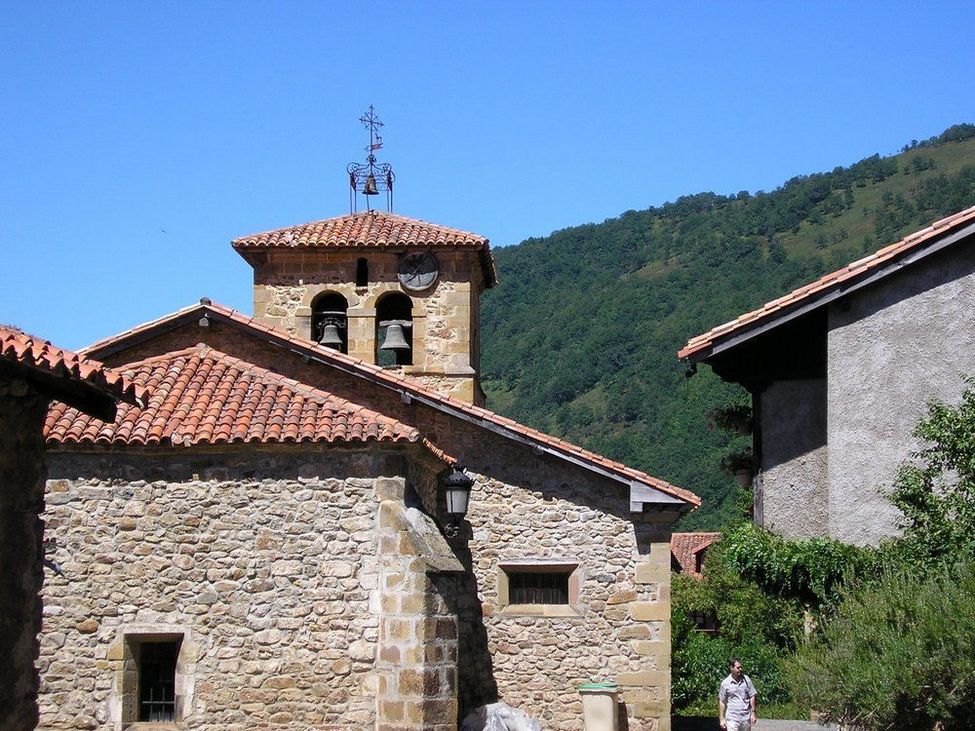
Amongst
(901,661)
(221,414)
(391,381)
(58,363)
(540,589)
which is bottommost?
(901,661)

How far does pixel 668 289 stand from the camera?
305 ft

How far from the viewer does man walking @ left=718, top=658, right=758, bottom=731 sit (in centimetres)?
1641

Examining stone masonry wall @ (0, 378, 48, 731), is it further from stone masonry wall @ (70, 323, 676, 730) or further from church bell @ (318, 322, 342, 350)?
church bell @ (318, 322, 342, 350)

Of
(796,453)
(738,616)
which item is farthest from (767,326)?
(738,616)

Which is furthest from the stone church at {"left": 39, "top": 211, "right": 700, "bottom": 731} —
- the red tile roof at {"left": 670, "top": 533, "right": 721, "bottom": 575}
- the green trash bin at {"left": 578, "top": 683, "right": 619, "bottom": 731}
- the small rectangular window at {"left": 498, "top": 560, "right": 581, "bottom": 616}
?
the red tile roof at {"left": 670, "top": 533, "right": 721, "bottom": 575}

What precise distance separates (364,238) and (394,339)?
2.14m

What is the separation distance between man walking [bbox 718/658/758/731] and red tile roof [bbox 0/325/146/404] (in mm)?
9459

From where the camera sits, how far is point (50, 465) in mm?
14930

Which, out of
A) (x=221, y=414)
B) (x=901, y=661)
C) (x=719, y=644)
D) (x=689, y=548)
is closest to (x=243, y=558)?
(x=221, y=414)

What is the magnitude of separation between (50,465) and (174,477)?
1.44 metres

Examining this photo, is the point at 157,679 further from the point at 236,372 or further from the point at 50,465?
the point at 236,372

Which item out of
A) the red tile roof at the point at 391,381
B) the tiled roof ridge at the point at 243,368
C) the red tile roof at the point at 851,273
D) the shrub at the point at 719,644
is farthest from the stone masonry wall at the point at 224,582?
the shrub at the point at 719,644

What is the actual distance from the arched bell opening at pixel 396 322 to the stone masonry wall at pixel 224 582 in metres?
6.30

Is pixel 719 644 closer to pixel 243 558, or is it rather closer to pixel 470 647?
pixel 470 647
